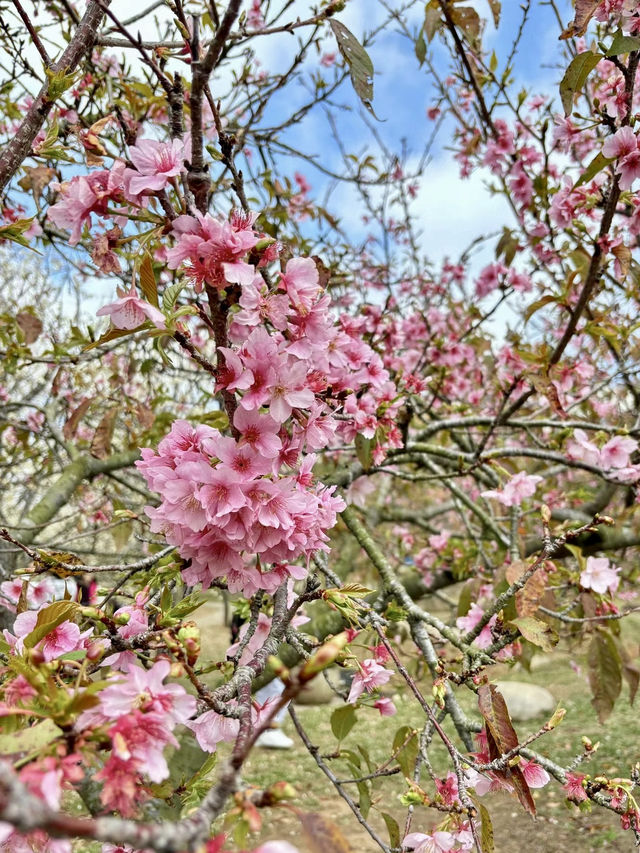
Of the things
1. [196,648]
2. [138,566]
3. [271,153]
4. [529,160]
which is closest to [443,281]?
[529,160]

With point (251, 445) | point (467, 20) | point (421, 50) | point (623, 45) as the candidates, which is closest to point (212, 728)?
point (251, 445)

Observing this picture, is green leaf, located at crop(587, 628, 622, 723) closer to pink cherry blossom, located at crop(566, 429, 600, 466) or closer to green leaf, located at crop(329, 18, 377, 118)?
pink cherry blossom, located at crop(566, 429, 600, 466)

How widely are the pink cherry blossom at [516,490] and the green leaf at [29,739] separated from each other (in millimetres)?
1832

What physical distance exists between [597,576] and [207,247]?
5.96ft

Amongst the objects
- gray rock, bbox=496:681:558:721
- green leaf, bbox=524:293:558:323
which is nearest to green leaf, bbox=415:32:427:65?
green leaf, bbox=524:293:558:323

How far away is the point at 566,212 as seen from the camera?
6.55ft

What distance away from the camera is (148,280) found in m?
0.84

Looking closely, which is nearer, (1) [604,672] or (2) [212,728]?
(2) [212,728]

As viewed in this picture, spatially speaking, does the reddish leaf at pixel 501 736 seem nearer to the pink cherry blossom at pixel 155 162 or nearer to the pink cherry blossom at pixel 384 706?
the pink cherry blossom at pixel 384 706

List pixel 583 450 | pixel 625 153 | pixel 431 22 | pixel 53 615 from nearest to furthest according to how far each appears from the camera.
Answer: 1. pixel 53 615
2. pixel 625 153
3. pixel 431 22
4. pixel 583 450

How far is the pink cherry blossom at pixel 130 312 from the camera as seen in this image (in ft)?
2.66

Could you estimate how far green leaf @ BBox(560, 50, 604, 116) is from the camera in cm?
129

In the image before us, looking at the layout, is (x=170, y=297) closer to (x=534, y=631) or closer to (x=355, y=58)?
(x=355, y=58)

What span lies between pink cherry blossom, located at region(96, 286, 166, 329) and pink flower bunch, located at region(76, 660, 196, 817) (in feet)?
1.53
